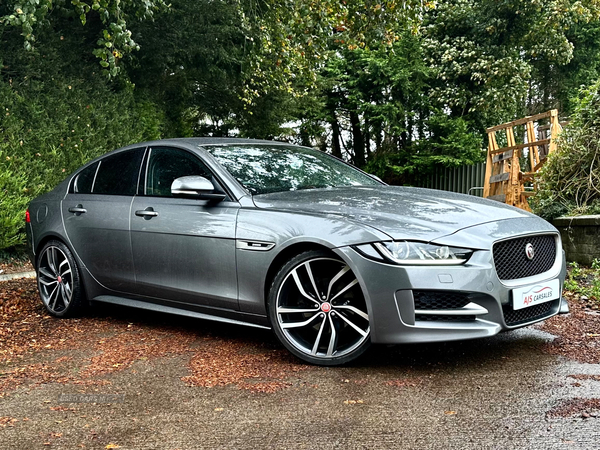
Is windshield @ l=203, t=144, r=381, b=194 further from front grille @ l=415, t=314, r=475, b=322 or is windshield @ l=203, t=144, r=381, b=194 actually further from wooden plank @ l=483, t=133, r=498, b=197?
wooden plank @ l=483, t=133, r=498, b=197

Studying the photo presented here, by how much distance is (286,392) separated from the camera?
4062mm

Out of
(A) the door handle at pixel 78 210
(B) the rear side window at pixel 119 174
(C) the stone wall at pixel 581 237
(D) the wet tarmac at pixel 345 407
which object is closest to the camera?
(D) the wet tarmac at pixel 345 407

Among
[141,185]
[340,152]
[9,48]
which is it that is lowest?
[340,152]

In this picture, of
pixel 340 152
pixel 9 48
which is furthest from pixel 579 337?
pixel 340 152

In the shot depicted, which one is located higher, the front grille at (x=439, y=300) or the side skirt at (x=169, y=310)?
the front grille at (x=439, y=300)

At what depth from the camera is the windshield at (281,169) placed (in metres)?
5.36

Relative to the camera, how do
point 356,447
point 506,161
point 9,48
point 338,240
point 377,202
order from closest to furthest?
point 356,447, point 338,240, point 377,202, point 9,48, point 506,161

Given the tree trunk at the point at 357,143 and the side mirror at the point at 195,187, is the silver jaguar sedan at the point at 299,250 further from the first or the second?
the tree trunk at the point at 357,143

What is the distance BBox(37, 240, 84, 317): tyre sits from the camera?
20.7 ft

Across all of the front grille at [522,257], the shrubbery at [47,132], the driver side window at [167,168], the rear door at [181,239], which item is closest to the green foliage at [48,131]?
the shrubbery at [47,132]

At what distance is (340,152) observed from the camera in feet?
86.8

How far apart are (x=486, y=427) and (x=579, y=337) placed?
2.06 meters

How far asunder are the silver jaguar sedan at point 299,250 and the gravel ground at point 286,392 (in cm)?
27

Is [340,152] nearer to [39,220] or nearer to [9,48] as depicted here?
[9,48]
